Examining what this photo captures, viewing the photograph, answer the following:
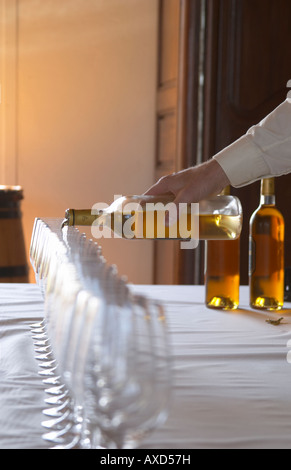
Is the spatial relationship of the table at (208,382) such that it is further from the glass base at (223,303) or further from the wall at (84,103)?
the wall at (84,103)

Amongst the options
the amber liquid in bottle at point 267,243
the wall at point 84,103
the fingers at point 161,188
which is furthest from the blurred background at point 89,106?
the fingers at point 161,188

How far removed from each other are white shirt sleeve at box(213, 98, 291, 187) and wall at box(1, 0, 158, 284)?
264 cm

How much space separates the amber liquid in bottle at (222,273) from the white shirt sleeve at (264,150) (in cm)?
8

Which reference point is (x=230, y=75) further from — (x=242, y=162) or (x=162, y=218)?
(x=162, y=218)

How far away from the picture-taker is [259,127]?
151cm

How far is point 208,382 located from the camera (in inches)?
35.1

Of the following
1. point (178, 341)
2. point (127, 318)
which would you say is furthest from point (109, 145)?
point (127, 318)

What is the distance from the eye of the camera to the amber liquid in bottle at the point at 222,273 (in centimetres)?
140

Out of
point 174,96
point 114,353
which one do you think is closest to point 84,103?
point 174,96

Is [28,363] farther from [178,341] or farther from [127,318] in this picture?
[127,318]

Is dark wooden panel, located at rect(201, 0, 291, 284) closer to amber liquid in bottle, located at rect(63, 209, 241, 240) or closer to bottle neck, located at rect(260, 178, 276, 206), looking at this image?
bottle neck, located at rect(260, 178, 276, 206)

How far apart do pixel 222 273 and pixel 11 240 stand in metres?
1.89
